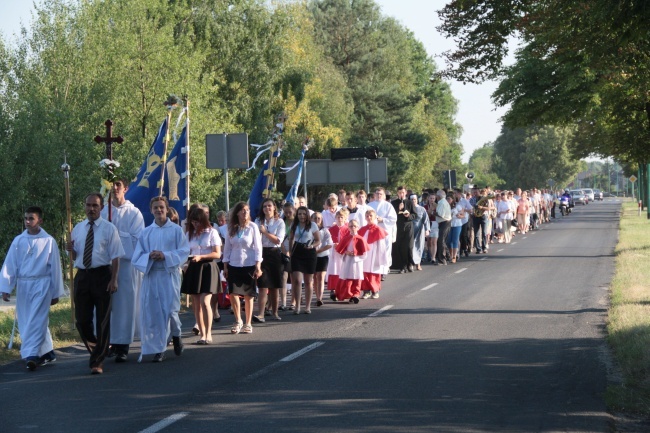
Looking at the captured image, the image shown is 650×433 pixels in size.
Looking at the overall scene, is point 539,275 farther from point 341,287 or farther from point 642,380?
point 642,380

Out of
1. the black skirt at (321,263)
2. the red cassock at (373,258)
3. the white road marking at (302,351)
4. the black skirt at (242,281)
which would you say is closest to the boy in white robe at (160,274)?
the white road marking at (302,351)

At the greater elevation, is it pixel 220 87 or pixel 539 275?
pixel 220 87

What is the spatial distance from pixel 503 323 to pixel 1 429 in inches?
327

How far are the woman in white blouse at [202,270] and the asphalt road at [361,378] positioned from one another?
0.39 meters

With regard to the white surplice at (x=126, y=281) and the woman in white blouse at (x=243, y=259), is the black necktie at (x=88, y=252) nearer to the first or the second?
the white surplice at (x=126, y=281)

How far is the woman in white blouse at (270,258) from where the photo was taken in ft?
53.0

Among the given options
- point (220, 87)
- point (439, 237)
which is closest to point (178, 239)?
point (439, 237)

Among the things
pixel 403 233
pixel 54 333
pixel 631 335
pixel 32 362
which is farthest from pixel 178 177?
pixel 403 233

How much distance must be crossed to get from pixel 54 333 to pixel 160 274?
3029 mm

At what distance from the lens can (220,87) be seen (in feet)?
169

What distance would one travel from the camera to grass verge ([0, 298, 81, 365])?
43.7 feet

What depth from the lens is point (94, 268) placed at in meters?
11.9

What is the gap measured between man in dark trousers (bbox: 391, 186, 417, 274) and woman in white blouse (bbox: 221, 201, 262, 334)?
11.5 meters

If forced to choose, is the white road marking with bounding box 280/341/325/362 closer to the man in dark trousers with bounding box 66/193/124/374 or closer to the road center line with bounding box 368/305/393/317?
the man in dark trousers with bounding box 66/193/124/374
